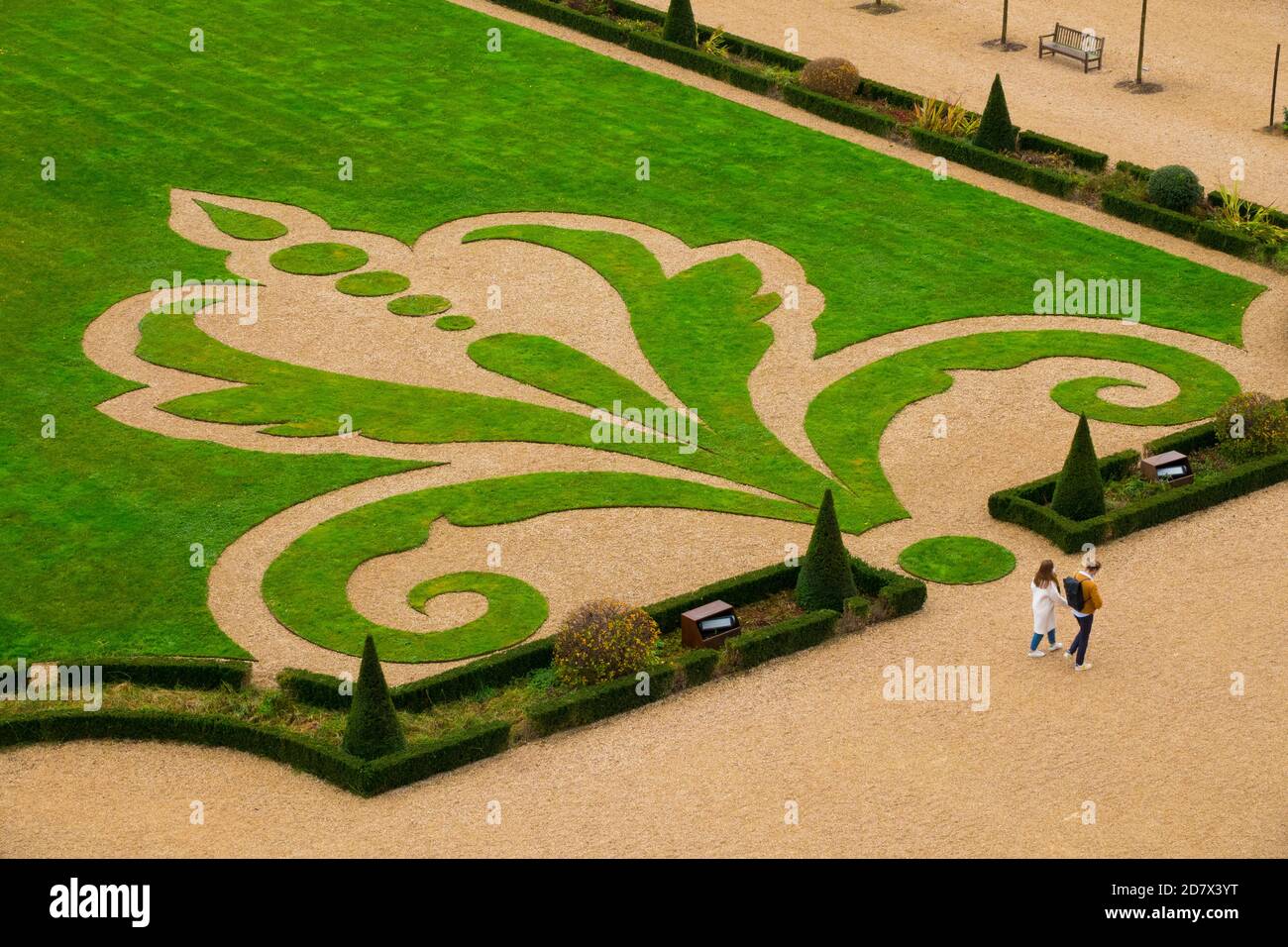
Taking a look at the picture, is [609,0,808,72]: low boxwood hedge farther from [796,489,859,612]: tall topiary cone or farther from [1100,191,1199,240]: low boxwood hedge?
[796,489,859,612]: tall topiary cone

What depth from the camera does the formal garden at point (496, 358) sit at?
38.2 metres

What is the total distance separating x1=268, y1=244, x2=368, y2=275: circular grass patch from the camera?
175 ft

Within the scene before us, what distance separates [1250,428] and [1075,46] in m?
25.3

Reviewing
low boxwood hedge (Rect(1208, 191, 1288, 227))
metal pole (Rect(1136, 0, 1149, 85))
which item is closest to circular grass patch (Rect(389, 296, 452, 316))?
low boxwood hedge (Rect(1208, 191, 1288, 227))

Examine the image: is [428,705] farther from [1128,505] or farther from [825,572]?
[1128,505]

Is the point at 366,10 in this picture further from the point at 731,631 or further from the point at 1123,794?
the point at 1123,794

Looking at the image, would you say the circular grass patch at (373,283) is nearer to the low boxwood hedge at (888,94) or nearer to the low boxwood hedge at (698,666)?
the low boxwood hedge at (888,94)

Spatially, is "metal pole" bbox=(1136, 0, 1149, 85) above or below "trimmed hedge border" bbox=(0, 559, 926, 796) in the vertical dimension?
above

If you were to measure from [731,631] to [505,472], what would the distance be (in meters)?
8.06

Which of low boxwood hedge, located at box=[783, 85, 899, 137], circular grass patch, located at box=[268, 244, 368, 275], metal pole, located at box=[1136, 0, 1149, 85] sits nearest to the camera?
circular grass patch, located at box=[268, 244, 368, 275]

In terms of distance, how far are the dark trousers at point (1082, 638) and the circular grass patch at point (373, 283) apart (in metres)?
21.9

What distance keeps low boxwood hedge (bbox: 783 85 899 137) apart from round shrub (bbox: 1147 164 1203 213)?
862cm

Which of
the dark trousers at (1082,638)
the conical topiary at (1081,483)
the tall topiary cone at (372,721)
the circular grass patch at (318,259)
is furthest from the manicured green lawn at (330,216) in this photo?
the dark trousers at (1082,638)

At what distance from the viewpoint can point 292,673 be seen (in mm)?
36812
